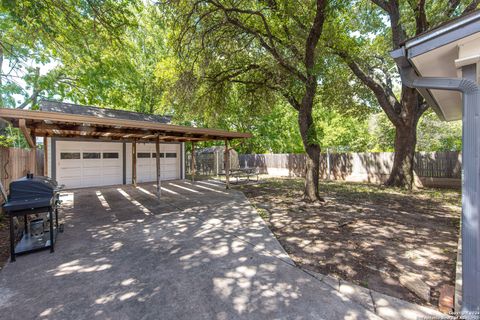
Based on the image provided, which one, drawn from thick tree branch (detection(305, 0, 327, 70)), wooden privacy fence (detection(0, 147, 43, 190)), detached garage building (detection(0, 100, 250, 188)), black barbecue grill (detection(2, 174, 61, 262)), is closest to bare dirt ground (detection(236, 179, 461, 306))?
black barbecue grill (detection(2, 174, 61, 262))

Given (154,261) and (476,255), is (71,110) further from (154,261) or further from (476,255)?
(476,255)

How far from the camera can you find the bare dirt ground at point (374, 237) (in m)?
2.92

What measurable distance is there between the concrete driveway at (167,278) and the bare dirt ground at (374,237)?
0.55 metres

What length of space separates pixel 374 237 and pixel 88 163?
1210cm

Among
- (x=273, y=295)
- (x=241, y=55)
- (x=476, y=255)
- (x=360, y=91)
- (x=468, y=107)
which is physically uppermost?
(x=241, y=55)

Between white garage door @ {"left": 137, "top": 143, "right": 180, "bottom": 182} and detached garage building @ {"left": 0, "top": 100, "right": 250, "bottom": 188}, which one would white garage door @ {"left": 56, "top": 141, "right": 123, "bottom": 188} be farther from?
white garage door @ {"left": 137, "top": 143, "right": 180, "bottom": 182}

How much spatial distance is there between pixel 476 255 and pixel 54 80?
15315 mm

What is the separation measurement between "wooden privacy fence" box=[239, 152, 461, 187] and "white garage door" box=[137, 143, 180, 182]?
284 inches

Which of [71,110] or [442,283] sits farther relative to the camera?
[71,110]

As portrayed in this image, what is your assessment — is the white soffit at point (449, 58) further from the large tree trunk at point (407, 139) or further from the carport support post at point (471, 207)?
the large tree trunk at point (407, 139)

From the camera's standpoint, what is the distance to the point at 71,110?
11.1 meters

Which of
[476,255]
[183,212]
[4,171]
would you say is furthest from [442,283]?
[4,171]

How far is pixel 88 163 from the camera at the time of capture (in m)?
10.9

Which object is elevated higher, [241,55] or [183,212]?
[241,55]
